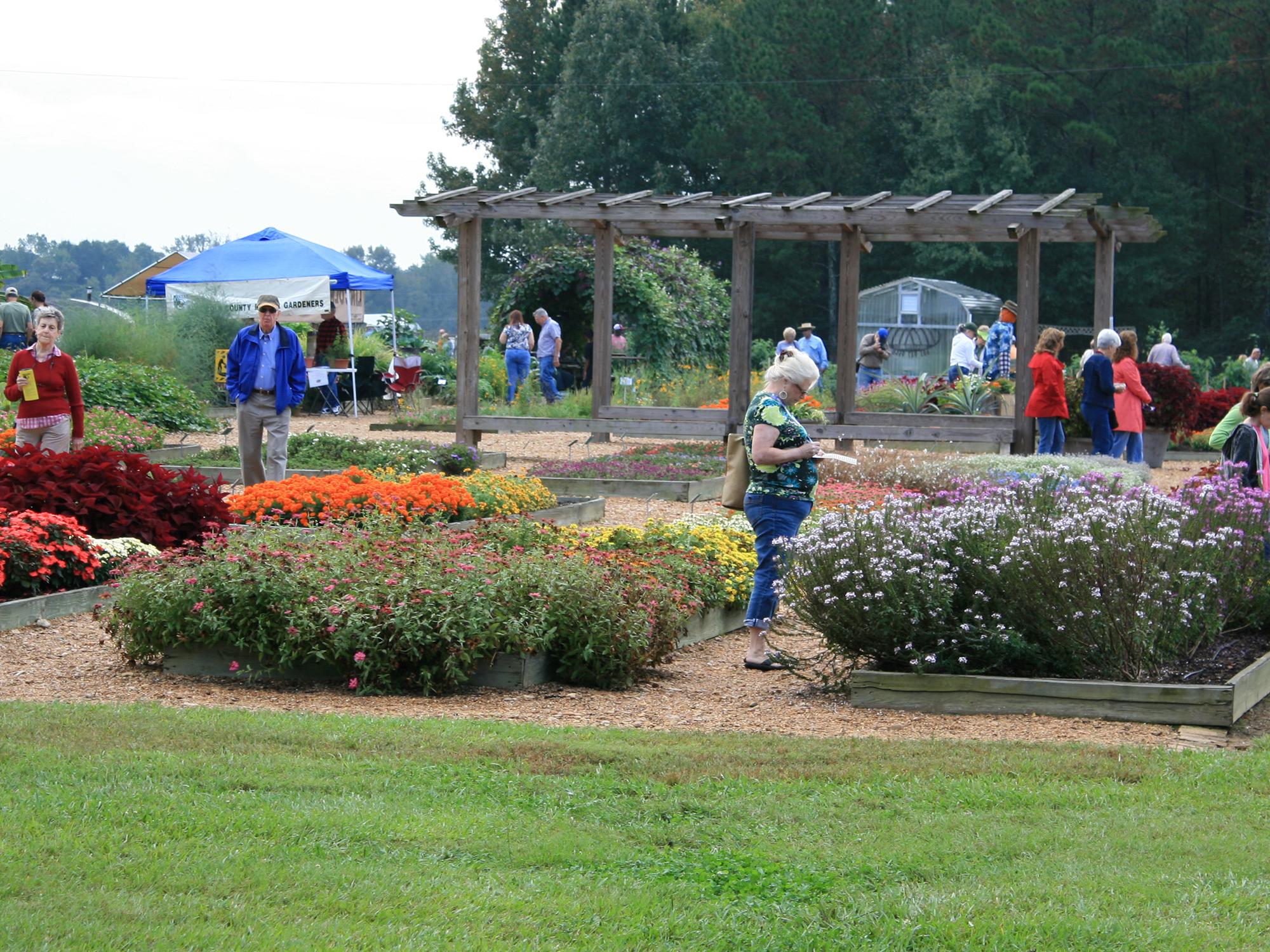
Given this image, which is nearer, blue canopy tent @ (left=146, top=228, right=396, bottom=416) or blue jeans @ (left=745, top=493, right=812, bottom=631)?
blue jeans @ (left=745, top=493, right=812, bottom=631)

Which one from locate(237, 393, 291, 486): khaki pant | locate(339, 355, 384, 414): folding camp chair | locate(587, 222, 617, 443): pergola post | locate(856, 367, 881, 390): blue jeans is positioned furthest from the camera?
locate(339, 355, 384, 414): folding camp chair

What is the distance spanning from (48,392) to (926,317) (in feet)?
108

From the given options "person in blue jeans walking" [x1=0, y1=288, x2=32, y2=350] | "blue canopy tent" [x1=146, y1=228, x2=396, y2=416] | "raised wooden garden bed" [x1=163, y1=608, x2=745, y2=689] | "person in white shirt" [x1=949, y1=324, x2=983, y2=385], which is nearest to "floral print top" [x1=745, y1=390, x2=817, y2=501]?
"raised wooden garden bed" [x1=163, y1=608, x2=745, y2=689]

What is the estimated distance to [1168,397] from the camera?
1708cm

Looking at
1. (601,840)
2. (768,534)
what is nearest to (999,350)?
(768,534)

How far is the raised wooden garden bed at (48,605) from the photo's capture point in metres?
7.68

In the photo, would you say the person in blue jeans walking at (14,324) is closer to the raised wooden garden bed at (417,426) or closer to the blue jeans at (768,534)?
the raised wooden garden bed at (417,426)

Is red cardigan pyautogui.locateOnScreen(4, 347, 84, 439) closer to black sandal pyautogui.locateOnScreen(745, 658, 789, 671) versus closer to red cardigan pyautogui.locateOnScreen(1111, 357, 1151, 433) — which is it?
black sandal pyautogui.locateOnScreen(745, 658, 789, 671)

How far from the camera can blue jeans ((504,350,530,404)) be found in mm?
22695

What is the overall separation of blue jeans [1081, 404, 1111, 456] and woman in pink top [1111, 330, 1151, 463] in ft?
0.43

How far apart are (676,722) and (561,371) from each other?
20.9 meters

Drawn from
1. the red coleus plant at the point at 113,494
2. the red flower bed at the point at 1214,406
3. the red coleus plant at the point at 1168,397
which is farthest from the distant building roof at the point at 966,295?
the red coleus plant at the point at 113,494

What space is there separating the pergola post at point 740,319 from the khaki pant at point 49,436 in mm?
7585

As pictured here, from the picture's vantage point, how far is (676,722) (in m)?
6.16
